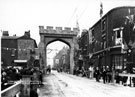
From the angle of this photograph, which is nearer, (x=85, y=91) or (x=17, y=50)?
(x=85, y=91)

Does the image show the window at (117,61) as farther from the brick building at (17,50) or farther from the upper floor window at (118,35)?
→ the brick building at (17,50)

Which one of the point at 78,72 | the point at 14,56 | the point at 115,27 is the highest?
the point at 115,27

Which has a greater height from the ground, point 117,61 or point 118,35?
point 118,35

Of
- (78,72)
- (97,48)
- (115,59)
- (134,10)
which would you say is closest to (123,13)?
(134,10)

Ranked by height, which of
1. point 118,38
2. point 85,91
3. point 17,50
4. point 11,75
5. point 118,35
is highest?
point 118,35

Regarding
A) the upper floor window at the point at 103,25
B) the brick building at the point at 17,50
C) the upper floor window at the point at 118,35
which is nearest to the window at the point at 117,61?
the upper floor window at the point at 118,35

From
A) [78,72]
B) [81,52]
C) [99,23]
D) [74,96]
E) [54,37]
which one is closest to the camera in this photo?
[74,96]

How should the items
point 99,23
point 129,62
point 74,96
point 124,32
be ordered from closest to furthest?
point 74,96, point 129,62, point 124,32, point 99,23

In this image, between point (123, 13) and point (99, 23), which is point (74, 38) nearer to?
point (99, 23)

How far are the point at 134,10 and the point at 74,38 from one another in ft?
81.6

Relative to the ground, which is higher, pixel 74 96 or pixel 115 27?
pixel 115 27

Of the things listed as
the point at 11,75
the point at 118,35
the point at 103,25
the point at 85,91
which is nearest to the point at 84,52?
the point at 103,25

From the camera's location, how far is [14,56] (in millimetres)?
48594

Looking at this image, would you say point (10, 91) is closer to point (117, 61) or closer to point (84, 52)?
point (117, 61)
